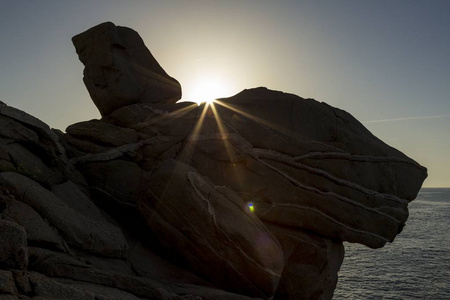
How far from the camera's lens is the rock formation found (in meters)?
12.3

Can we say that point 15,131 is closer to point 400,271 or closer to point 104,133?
point 104,133

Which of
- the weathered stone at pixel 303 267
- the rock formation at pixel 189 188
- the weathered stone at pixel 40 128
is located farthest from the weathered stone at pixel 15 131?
the weathered stone at pixel 303 267

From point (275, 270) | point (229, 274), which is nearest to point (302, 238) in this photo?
point (275, 270)

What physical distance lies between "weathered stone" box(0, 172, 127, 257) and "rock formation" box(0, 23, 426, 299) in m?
0.04

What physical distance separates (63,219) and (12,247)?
3882mm

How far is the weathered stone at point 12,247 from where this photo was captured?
8.00 m

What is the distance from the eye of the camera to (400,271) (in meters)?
47.8

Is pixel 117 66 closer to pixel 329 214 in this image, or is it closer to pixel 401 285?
pixel 329 214

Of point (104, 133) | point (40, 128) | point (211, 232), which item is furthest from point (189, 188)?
point (104, 133)

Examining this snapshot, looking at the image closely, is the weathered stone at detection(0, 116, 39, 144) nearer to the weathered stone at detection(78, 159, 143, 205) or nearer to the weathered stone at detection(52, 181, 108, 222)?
the weathered stone at detection(52, 181, 108, 222)

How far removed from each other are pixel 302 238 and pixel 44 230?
11.7m

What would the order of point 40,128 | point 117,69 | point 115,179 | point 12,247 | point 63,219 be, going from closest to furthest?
point 12,247 < point 63,219 < point 40,128 < point 115,179 < point 117,69

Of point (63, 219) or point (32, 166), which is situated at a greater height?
point (32, 166)

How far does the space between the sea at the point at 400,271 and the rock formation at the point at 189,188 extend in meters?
23.5
